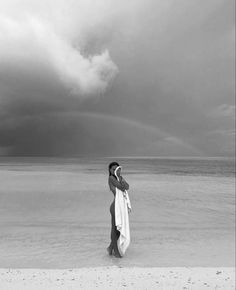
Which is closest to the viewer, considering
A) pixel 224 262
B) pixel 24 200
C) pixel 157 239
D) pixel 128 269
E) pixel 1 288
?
pixel 1 288

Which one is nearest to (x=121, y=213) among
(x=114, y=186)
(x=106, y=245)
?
(x=114, y=186)

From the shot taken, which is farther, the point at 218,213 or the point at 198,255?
the point at 218,213

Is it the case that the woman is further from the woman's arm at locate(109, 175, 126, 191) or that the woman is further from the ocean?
the ocean

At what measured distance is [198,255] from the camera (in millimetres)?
7816

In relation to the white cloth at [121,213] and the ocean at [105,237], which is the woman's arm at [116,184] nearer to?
the white cloth at [121,213]

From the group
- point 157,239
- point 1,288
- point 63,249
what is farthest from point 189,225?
point 1,288

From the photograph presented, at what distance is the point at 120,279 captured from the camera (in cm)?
535

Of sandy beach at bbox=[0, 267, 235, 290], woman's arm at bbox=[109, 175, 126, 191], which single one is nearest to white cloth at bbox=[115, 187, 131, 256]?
woman's arm at bbox=[109, 175, 126, 191]

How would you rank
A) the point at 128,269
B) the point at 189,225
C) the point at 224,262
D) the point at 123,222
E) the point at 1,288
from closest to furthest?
the point at 1,288 → the point at 128,269 → the point at 123,222 → the point at 224,262 → the point at 189,225

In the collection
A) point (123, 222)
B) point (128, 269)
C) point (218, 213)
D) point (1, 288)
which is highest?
point (218, 213)

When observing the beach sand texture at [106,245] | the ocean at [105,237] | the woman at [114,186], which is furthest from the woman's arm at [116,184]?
the ocean at [105,237]

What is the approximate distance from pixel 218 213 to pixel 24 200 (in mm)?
10886

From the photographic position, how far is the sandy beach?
4977 mm

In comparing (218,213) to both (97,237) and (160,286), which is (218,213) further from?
(160,286)
